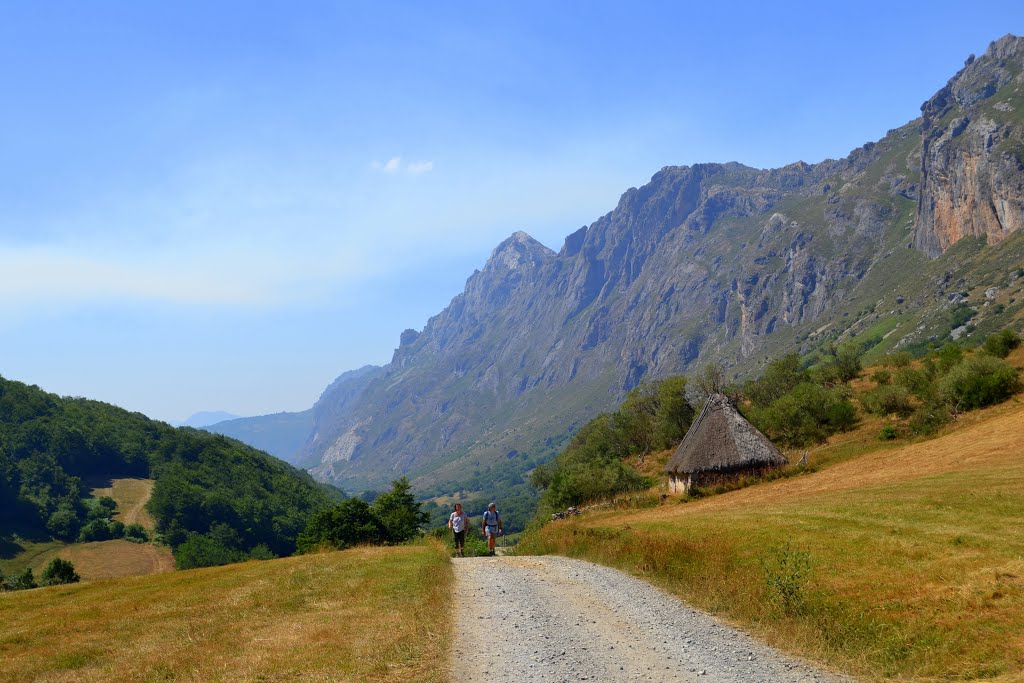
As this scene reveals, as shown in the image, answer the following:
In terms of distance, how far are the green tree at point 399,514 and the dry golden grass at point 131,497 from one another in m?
108

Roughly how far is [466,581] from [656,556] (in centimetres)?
580

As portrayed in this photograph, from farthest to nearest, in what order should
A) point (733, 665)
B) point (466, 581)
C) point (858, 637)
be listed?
point (466, 581), point (858, 637), point (733, 665)

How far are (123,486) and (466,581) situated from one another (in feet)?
581

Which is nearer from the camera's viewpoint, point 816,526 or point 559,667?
→ point 559,667

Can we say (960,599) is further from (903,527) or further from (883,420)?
(883,420)

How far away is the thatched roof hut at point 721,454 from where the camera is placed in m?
44.8

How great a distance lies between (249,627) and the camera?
14750 millimetres

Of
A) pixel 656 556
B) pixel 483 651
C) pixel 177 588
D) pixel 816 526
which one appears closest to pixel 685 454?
pixel 816 526

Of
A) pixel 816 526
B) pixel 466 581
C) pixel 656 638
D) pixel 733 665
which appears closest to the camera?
pixel 733 665

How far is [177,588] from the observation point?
73.4ft

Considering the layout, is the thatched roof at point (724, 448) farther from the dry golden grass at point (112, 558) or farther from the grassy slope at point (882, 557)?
the dry golden grass at point (112, 558)

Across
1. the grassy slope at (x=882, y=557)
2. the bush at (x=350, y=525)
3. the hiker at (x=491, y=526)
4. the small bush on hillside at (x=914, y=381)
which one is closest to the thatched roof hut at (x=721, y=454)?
the grassy slope at (x=882, y=557)

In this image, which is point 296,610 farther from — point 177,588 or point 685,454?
point 685,454

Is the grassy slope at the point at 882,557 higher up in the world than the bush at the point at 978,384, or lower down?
lower down
